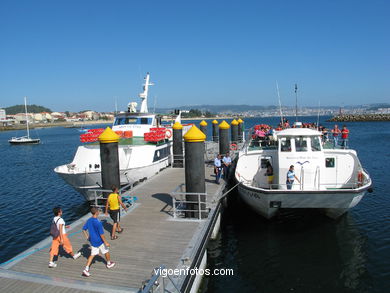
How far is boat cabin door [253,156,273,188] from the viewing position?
16.0 m

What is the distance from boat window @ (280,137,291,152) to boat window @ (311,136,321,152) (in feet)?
3.64

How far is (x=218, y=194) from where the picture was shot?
47.2 ft

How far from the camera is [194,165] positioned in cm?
1109

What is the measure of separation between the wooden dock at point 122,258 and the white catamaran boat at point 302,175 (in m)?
4.44

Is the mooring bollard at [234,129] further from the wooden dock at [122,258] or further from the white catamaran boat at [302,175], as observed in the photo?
the wooden dock at [122,258]

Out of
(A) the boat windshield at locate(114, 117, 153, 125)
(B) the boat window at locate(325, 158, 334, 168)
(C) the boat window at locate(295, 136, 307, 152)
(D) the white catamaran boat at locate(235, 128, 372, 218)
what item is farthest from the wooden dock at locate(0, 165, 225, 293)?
(A) the boat windshield at locate(114, 117, 153, 125)

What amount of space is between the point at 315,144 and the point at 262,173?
3045mm

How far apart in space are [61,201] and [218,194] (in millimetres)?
12839

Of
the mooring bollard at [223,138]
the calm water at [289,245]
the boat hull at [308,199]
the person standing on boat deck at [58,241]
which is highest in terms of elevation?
the mooring bollard at [223,138]

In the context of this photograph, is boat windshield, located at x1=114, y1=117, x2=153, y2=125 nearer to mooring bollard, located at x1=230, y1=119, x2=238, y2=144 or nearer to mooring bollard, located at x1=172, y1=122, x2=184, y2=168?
mooring bollard, located at x1=172, y1=122, x2=184, y2=168

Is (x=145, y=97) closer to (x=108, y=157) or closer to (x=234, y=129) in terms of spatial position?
(x=234, y=129)

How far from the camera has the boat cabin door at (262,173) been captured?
52.5 feet

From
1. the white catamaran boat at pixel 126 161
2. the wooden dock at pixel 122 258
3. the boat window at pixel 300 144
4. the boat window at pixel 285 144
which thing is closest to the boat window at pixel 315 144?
the boat window at pixel 300 144

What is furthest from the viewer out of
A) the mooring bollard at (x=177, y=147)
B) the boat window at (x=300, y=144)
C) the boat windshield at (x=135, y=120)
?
the boat windshield at (x=135, y=120)
